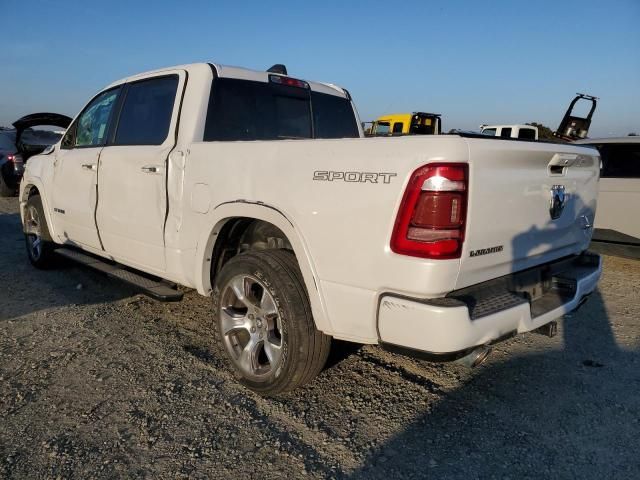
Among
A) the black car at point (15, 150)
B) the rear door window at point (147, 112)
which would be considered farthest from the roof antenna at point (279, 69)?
the black car at point (15, 150)

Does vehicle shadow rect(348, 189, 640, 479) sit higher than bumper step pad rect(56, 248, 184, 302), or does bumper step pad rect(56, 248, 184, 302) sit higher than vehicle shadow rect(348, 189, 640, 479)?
bumper step pad rect(56, 248, 184, 302)

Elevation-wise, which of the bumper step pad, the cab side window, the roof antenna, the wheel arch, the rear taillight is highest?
the roof antenna

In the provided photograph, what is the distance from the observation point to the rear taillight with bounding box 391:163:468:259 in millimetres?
2072

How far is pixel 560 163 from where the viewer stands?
→ 2682 mm

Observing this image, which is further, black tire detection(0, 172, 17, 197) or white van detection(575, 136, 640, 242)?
black tire detection(0, 172, 17, 197)

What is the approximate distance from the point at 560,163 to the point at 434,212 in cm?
107

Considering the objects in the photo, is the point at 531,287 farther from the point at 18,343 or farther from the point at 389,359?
the point at 18,343

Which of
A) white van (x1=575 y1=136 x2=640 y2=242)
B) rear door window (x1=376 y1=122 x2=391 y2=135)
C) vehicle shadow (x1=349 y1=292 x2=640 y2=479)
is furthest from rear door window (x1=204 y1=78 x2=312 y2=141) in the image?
rear door window (x1=376 y1=122 x2=391 y2=135)

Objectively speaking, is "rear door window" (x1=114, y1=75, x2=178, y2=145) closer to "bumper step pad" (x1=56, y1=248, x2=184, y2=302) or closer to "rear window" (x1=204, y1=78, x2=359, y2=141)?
"rear window" (x1=204, y1=78, x2=359, y2=141)

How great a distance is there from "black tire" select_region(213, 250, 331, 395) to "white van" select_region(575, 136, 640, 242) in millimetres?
5392

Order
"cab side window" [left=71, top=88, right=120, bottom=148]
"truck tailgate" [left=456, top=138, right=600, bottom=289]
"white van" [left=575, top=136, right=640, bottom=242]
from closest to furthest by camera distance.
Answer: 1. "truck tailgate" [left=456, top=138, right=600, bottom=289]
2. "cab side window" [left=71, top=88, right=120, bottom=148]
3. "white van" [left=575, top=136, right=640, bottom=242]

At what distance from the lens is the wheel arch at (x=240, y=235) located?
2.52m

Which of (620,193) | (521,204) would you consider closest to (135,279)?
(521,204)

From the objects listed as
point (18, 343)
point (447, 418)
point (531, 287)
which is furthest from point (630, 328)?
point (18, 343)
